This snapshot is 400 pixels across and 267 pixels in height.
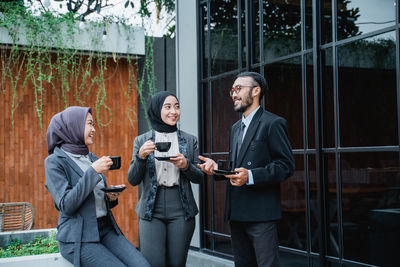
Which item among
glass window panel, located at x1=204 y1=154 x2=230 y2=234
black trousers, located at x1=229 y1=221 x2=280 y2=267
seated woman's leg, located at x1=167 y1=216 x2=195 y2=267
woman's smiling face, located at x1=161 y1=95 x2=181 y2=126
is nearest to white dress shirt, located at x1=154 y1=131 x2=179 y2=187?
woman's smiling face, located at x1=161 y1=95 x2=181 y2=126

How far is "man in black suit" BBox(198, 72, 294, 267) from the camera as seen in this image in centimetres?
271

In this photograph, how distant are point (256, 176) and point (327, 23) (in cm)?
195

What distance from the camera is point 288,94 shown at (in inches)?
174

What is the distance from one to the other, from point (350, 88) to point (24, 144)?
446 cm

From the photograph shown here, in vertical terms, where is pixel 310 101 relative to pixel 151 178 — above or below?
above

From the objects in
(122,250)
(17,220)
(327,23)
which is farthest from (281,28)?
(17,220)

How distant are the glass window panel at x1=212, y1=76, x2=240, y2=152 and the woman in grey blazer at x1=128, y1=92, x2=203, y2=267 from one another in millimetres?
2158

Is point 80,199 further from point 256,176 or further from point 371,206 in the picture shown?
point 371,206

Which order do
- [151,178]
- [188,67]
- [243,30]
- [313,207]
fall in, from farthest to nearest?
[188,67] → [243,30] → [313,207] → [151,178]

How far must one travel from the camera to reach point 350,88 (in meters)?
3.75

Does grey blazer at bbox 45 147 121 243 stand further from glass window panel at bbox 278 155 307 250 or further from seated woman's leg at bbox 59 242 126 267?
glass window panel at bbox 278 155 307 250

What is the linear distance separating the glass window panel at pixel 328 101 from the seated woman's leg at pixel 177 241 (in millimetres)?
1593

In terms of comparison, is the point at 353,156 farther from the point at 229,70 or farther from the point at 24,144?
the point at 24,144

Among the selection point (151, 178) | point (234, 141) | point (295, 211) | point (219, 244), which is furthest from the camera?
point (219, 244)
